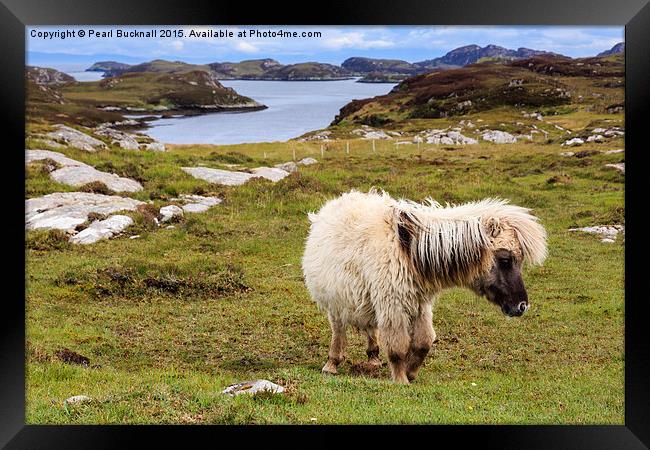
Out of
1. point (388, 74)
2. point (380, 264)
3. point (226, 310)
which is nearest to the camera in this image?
point (380, 264)

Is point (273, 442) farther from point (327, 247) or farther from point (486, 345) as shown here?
point (486, 345)

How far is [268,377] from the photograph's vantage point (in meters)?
8.77

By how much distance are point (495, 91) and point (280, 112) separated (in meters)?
8.75

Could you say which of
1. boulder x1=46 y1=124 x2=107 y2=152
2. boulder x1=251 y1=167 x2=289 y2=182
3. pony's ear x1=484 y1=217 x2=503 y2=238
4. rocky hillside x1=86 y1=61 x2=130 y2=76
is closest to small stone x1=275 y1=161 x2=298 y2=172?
boulder x1=251 y1=167 x2=289 y2=182

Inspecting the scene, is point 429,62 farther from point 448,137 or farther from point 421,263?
point 421,263

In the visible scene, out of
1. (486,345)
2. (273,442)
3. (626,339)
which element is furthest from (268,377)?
(626,339)

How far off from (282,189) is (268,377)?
10171 mm

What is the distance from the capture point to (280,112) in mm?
14109

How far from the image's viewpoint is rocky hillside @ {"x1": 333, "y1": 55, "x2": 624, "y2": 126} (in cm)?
1639

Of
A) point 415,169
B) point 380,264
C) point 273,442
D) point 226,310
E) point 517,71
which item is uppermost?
point 517,71

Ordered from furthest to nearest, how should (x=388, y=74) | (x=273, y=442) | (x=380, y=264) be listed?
(x=388, y=74), (x=380, y=264), (x=273, y=442)

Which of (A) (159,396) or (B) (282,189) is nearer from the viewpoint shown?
(A) (159,396)

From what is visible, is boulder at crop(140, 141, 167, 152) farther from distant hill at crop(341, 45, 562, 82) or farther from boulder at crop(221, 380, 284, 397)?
boulder at crop(221, 380, 284, 397)

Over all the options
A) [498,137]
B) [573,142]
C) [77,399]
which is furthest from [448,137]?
[77,399]
